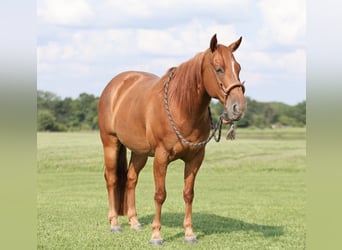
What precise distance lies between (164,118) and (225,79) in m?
1.13

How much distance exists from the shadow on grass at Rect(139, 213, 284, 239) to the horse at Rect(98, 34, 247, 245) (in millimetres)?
737

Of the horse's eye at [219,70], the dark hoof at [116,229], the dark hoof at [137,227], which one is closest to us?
the horse's eye at [219,70]

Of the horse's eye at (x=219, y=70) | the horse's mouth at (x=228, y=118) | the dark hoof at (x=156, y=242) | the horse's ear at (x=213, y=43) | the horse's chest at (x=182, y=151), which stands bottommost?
the dark hoof at (x=156, y=242)

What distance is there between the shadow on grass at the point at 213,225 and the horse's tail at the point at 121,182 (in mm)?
553

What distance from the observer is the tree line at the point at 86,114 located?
38562 millimetres

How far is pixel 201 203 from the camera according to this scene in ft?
36.8

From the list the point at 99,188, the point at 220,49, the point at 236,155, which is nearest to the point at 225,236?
the point at 220,49

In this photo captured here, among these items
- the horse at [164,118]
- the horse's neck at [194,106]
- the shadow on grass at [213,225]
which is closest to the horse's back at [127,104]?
the horse at [164,118]

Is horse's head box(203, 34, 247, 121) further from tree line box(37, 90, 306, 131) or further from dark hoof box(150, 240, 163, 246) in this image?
tree line box(37, 90, 306, 131)

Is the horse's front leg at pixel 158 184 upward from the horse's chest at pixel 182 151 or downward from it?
downward

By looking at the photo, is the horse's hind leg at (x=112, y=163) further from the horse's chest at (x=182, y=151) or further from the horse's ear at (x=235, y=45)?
the horse's ear at (x=235, y=45)

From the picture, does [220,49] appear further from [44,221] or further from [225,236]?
[44,221]

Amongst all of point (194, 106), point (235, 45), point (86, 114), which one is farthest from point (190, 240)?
point (86, 114)

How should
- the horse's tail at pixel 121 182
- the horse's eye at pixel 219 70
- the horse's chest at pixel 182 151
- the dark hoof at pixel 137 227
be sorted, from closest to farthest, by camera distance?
the horse's eye at pixel 219 70 → the horse's chest at pixel 182 151 → the dark hoof at pixel 137 227 → the horse's tail at pixel 121 182
